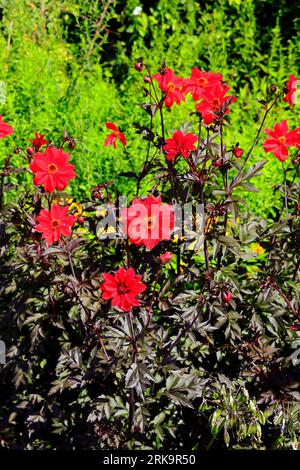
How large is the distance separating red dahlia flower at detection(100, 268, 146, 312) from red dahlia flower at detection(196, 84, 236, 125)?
0.66m

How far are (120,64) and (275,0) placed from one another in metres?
1.64

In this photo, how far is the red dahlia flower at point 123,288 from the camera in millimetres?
2008

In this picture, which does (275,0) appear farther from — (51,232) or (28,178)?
(51,232)

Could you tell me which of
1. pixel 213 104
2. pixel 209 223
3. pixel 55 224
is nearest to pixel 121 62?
pixel 213 104

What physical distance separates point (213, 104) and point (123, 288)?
789mm

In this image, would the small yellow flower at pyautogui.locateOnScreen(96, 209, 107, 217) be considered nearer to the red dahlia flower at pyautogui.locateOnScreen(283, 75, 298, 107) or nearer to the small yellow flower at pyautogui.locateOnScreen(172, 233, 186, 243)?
the small yellow flower at pyautogui.locateOnScreen(172, 233, 186, 243)

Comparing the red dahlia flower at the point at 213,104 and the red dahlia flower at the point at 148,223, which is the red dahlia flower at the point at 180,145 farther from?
the red dahlia flower at the point at 148,223

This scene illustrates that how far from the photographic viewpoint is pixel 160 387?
256cm

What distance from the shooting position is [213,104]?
229 cm

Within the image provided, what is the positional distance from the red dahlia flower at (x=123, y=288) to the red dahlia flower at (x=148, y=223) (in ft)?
0.39

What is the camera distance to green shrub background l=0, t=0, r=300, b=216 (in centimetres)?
402

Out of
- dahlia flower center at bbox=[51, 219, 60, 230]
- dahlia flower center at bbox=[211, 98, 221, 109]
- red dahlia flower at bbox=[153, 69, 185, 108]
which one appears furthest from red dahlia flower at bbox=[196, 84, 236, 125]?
dahlia flower center at bbox=[51, 219, 60, 230]

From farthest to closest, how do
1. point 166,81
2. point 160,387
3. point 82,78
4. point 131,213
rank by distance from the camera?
point 82,78
point 160,387
point 166,81
point 131,213
